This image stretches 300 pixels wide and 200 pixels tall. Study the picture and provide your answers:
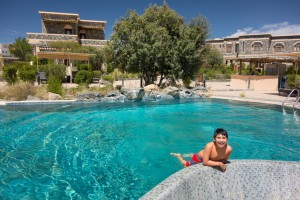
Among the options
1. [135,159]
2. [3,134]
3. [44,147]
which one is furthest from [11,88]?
[135,159]

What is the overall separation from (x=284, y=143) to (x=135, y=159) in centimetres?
467

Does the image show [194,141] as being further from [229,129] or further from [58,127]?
[58,127]

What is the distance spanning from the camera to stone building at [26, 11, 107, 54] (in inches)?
1324

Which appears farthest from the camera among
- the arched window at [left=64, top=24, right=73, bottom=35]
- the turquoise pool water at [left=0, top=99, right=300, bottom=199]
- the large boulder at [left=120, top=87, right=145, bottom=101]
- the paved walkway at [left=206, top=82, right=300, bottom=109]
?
the arched window at [left=64, top=24, right=73, bottom=35]

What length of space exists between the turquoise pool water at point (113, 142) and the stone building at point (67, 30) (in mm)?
25144

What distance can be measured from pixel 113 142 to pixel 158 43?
10484 mm

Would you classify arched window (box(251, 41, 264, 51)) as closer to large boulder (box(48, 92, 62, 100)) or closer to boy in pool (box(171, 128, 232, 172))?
large boulder (box(48, 92, 62, 100))

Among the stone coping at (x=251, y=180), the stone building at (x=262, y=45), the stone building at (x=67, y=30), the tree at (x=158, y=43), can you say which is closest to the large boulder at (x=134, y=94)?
the tree at (x=158, y=43)

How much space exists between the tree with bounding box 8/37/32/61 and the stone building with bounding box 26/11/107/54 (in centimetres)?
108

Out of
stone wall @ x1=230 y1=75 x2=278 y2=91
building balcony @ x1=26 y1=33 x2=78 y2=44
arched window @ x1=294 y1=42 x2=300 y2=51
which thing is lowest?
stone wall @ x1=230 y1=75 x2=278 y2=91

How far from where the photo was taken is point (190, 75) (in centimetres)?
1856

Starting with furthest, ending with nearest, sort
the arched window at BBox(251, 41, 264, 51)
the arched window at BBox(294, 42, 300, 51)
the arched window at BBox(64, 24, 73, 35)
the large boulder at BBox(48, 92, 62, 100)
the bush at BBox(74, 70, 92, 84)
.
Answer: the arched window at BBox(251, 41, 264, 51), the arched window at BBox(294, 42, 300, 51), the arched window at BBox(64, 24, 73, 35), the bush at BBox(74, 70, 92, 84), the large boulder at BBox(48, 92, 62, 100)

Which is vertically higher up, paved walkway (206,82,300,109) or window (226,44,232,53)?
window (226,44,232,53)

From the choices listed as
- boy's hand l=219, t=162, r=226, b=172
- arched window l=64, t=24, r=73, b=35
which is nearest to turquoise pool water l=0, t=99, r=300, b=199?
boy's hand l=219, t=162, r=226, b=172
